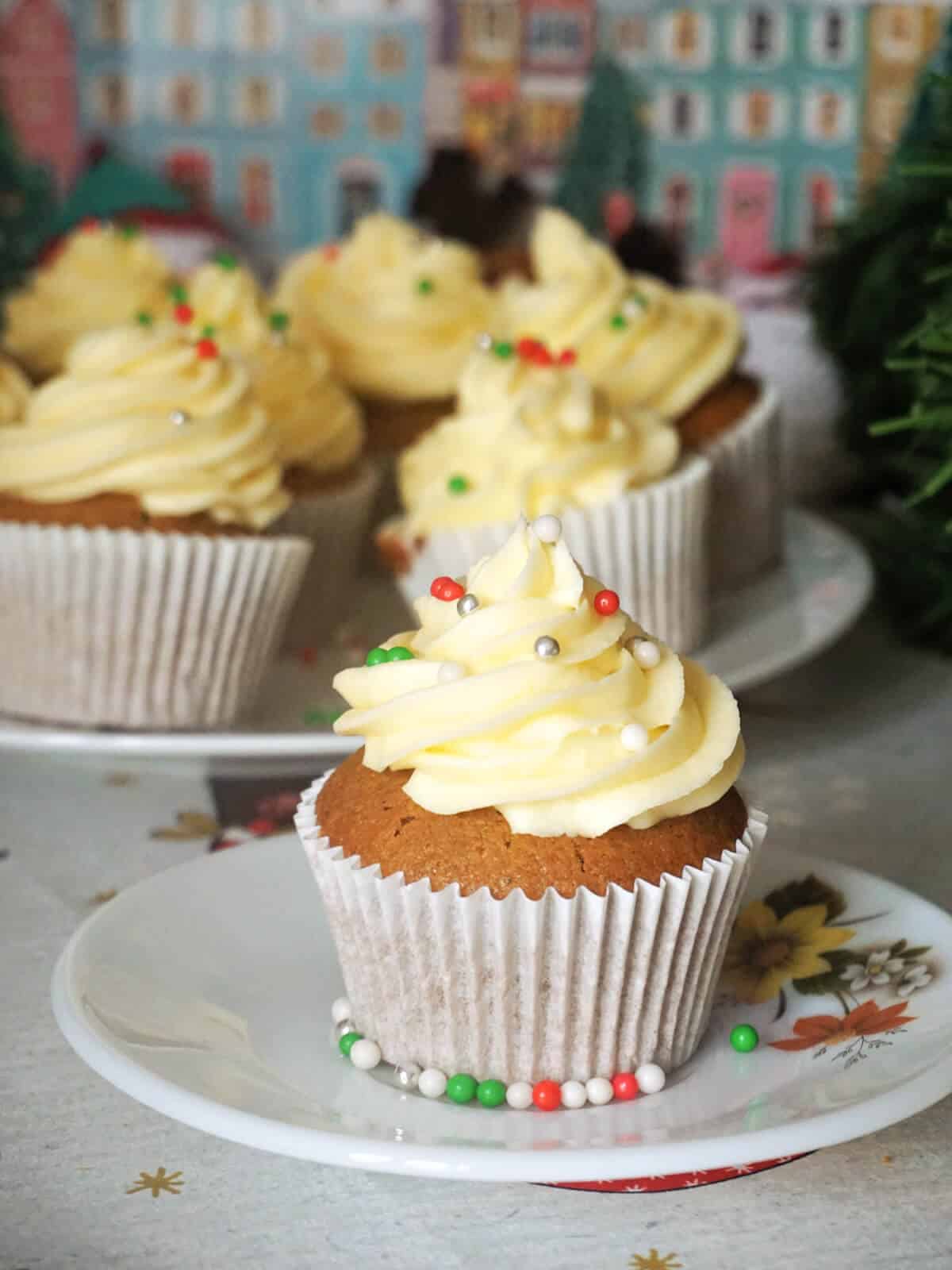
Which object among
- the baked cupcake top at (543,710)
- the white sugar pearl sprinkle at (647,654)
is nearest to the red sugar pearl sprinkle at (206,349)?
the baked cupcake top at (543,710)

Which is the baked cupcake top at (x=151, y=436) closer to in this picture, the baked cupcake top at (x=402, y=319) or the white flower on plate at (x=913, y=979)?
the baked cupcake top at (x=402, y=319)

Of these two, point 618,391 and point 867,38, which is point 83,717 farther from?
point 867,38

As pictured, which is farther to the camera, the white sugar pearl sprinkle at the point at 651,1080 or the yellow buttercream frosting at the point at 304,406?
the yellow buttercream frosting at the point at 304,406

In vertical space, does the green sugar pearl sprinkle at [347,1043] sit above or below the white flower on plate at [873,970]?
below

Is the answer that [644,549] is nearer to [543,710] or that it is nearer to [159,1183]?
[543,710]

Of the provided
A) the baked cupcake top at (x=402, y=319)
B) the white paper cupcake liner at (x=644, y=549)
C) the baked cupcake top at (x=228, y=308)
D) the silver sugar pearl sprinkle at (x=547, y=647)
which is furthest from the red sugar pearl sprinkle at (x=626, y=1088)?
the baked cupcake top at (x=402, y=319)

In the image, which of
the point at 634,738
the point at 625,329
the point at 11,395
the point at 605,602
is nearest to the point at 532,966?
the point at 634,738

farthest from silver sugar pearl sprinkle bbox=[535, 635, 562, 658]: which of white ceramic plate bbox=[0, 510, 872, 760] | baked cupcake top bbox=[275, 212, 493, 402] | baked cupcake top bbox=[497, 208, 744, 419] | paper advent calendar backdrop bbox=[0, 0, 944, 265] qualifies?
paper advent calendar backdrop bbox=[0, 0, 944, 265]

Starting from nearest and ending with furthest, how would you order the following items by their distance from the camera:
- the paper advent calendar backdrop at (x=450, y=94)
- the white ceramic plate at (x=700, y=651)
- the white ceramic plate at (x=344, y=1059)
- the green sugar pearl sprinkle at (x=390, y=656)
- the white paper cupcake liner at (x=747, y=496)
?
the white ceramic plate at (x=344, y=1059) → the green sugar pearl sprinkle at (x=390, y=656) → the white ceramic plate at (x=700, y=651) → the white paper cupcake liner at (x=747, y=496) → the paper advent calendar backdrop at (x=450, y=94)

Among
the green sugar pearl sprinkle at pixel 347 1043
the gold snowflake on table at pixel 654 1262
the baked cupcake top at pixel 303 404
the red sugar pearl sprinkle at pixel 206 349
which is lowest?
the gold snowflake on table at pixel 654 1262

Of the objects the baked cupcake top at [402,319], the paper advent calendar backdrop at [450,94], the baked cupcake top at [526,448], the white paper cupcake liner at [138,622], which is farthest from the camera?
the paper advent calendar backdrop at [450,94]
